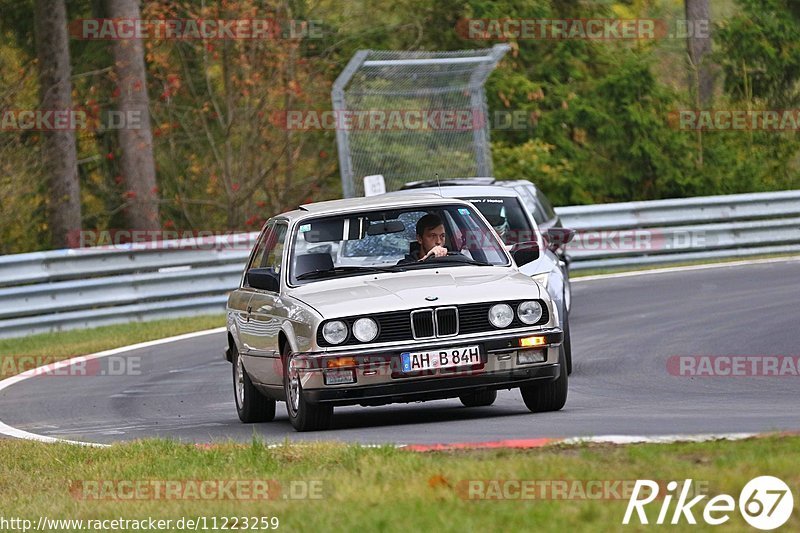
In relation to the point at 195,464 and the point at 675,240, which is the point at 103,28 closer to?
the point at 675,240

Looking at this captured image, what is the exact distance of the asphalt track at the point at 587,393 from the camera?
962cm

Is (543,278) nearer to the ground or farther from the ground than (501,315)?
nearer to the ground

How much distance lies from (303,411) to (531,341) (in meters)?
1.56

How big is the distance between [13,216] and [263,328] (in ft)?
53.6

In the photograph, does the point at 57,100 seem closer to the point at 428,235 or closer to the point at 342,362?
the point at 428,235

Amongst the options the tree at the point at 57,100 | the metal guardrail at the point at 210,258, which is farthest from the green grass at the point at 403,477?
the tree at the point at 57,100

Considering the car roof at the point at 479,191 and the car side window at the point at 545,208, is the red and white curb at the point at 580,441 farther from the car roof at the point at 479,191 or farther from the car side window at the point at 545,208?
the car side window at the point at 545,208

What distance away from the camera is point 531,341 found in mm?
10070

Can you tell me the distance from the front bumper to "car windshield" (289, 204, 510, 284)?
1.08 metres

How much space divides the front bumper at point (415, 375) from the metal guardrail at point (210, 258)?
38.0 feet

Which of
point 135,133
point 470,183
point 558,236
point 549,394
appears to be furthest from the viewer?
point 135,133

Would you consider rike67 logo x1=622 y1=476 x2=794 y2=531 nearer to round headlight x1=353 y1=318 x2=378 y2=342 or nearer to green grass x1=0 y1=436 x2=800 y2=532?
green grass x1=0 y1=436 x2=800 y2=532

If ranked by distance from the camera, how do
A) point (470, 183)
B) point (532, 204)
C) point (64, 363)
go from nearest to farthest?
point (470, 183) < point (532, 204) < point (64, 363)

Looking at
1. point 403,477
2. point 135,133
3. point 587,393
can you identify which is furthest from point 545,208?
point 135,133
